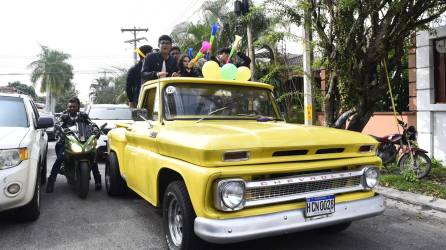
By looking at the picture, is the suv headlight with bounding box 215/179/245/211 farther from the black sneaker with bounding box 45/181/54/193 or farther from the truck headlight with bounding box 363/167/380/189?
the black sneaker with bounding box 45/181/54/193

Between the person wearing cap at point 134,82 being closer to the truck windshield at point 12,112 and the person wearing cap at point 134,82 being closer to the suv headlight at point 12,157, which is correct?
the truck windshield at point 12,112

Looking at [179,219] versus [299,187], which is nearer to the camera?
[299,187]

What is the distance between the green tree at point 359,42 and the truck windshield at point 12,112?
209 inches

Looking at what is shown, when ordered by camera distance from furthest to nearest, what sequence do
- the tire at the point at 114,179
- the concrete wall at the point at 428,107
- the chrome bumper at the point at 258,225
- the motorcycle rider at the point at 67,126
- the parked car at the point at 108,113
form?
the parked car at the point at 108,113 < the concrete wall at the point at 428,107 < the motorcycle rider at the point at 67,126 < the tire at the point at 114,179 < the chrome bumper at the point at 258,225

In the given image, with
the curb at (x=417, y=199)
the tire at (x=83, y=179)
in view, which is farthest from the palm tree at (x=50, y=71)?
the curb at (x=417, y=199)

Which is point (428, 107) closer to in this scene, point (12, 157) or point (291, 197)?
point (291, 197)

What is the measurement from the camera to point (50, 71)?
50750 mm

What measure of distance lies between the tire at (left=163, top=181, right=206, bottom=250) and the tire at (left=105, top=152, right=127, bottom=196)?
243cm

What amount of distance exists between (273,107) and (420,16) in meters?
4.80

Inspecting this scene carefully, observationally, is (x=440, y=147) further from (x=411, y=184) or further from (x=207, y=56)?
(x=207, y=56)

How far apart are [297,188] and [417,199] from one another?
3.57m

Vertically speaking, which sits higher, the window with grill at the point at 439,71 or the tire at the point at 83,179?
the window with grill at the point at 439,71

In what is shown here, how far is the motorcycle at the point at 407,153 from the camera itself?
7.70 metres

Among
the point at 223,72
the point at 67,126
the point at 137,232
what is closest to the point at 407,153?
the point at 223,72
